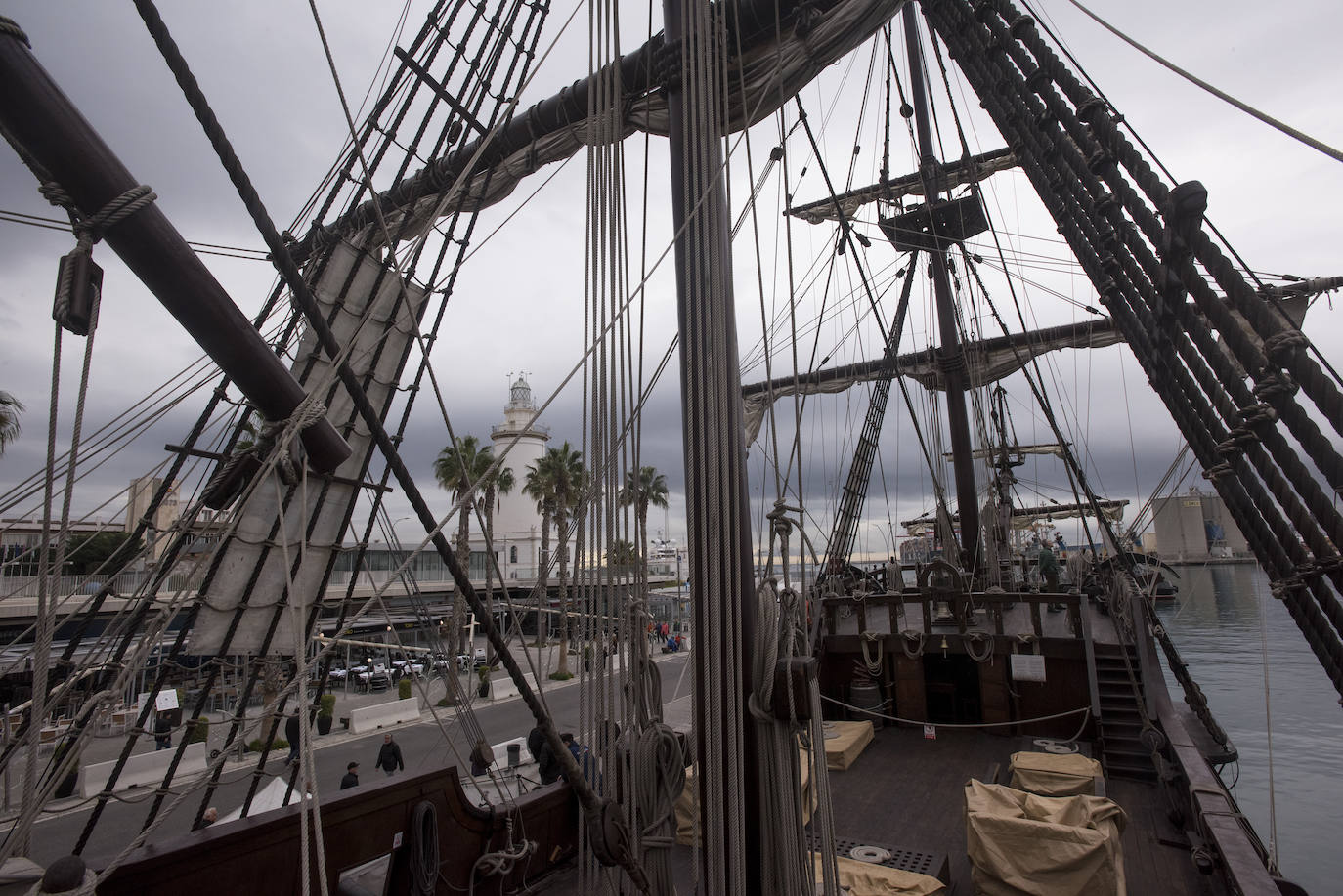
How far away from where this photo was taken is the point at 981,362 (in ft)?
60.7

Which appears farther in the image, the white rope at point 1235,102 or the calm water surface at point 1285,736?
the calm water surface at point 1285,736

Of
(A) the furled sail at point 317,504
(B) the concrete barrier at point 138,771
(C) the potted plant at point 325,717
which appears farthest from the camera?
(C) the potted plant at point 325,717

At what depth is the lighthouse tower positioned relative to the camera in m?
49.0

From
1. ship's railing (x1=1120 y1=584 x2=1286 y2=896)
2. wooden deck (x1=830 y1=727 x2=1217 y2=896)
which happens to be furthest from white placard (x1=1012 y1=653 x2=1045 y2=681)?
ship's railing (x1=1120 y1=584 x2=1286 y2=896)

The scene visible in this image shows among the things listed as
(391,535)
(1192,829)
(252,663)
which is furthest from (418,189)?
(1192,829)

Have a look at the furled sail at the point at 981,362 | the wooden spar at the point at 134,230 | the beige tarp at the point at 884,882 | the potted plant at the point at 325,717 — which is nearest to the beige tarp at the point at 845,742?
the beige tarp at the point at 884,882

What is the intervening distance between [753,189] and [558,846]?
4747mm

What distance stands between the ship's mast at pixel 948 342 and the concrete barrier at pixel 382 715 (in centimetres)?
1401

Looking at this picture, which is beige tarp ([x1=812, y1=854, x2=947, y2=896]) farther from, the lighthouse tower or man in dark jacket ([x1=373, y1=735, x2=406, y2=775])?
the lighthouse tower

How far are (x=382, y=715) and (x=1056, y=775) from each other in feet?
52.3

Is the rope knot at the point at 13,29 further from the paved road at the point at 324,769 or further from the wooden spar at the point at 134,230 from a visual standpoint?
the paved road at the point at 324,769

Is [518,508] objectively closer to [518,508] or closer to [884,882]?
[518,508]

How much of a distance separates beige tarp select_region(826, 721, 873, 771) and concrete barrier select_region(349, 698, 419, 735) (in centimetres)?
1280

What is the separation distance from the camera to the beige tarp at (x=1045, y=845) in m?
3.95
